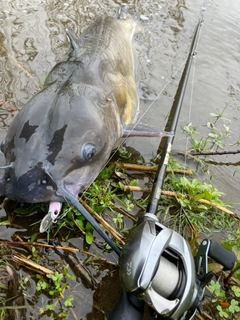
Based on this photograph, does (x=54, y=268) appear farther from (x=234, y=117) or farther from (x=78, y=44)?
(x=234, y=117)

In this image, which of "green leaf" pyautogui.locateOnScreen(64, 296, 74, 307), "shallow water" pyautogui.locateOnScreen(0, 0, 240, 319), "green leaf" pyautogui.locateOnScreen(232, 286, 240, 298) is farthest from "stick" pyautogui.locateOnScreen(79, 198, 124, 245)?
"green leaf" pyautogui.locateOnScreen(232, 286, 240, 298)

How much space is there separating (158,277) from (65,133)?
1.08 metres

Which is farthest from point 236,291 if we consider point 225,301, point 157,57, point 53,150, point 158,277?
point 157,57

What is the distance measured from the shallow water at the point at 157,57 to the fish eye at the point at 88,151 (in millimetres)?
575

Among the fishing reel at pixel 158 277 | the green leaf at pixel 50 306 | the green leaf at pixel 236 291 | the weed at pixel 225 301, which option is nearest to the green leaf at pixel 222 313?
the weed at pixel 225 301

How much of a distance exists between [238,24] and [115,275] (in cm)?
565

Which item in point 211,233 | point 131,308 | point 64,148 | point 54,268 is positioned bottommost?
point 54,268

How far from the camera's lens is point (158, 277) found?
1.73 meters

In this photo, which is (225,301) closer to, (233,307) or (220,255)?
(233,307)

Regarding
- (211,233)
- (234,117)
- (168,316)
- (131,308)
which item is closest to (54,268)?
(131,308)

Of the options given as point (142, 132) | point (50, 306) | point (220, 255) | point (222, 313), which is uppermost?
point (220, 255)

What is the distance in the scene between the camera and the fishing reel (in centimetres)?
166

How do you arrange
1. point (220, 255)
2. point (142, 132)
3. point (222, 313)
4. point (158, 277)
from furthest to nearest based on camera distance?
1. point (142, 132)
2. point (222, 313)
3. point (220, 255)
4. point (158, 277)

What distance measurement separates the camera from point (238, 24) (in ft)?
21.1
